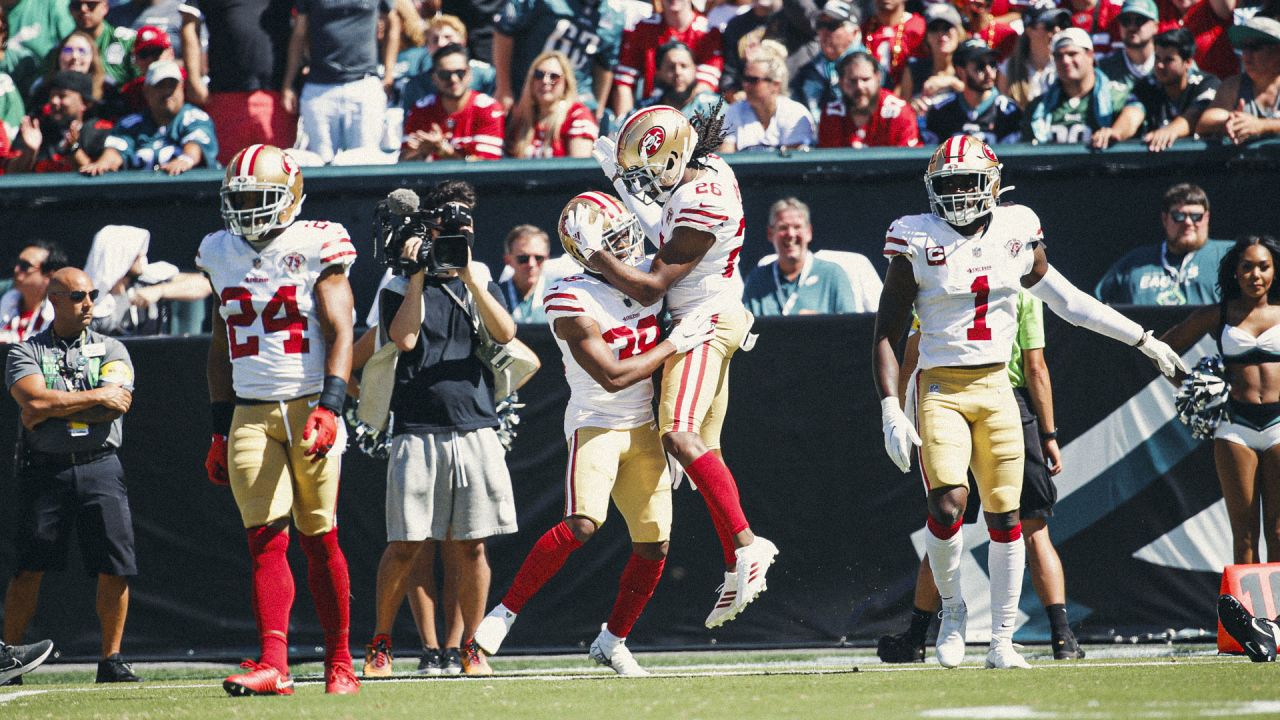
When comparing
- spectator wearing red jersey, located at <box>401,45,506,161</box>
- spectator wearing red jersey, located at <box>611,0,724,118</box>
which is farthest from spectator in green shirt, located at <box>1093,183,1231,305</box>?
spectator wearing red jersey, located at <box>401,45,506,161</box>

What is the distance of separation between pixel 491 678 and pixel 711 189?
86.5 inches

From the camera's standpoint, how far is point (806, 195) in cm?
859

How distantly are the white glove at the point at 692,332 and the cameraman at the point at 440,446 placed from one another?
2.84ft

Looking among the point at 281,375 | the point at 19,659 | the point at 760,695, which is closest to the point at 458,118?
the point at 281,375

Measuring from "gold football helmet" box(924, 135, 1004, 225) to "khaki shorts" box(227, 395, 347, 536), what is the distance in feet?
8.25

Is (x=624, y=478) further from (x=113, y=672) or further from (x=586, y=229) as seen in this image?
(x=113, y=672)

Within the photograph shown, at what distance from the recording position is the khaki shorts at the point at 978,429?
232 inches

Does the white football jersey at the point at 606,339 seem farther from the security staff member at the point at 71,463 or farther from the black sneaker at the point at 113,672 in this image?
the black sneaker at the point at 113,672

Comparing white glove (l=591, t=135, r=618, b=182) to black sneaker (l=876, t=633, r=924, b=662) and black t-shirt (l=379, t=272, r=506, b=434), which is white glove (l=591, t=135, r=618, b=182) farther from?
black sneaker (l=876, t=633, r=924, b=662)

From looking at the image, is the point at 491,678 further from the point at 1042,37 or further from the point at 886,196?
the point at 1042,37

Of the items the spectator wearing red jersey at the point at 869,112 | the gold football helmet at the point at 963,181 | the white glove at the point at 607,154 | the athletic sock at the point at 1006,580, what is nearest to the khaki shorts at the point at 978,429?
the athletic sock at the point at 1006,580

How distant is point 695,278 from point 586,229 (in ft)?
1.68

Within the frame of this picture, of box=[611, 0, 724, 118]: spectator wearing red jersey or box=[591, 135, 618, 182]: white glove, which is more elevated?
box=[611, 0, 724, 118]: spectator wearing red jersey

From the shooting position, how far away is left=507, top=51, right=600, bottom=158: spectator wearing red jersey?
9352 mm
